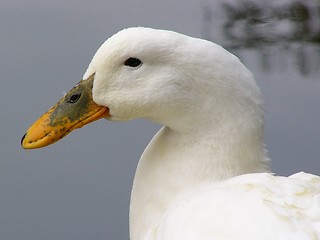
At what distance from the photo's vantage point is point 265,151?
1.53m

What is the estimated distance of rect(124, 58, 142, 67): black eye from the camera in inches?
57.0

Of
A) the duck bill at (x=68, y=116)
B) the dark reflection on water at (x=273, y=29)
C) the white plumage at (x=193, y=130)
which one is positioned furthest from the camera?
the dark reflection on water at (x=273, y=29)

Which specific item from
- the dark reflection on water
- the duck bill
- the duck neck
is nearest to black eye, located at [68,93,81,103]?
the duck bill

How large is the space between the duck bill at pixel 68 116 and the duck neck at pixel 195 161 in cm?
13

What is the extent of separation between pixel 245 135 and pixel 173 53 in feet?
0.56

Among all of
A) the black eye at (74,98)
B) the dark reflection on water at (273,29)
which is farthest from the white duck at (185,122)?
the dark reflection on water at (273,29)

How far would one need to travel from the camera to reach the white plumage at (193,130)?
138 centimetres

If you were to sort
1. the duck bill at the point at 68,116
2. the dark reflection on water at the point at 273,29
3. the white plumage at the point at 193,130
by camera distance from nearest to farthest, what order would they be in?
the white plumage at the point at 193,130 → the duck bill at the point at 68,116 → the dark reflection on water at the point at 273,29

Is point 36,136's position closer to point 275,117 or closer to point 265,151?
point 265,151

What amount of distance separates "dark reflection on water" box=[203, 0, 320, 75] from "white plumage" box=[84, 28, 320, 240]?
1.24 m

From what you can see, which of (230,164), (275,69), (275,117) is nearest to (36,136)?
(230,164)

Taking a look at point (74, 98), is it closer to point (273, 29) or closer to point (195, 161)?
point (195, 161)

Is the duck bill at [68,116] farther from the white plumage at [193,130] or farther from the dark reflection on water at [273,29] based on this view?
the dark reflection on water at [273,29]

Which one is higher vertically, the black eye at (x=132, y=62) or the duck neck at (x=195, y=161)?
the black eye at (x=132, y=62)
